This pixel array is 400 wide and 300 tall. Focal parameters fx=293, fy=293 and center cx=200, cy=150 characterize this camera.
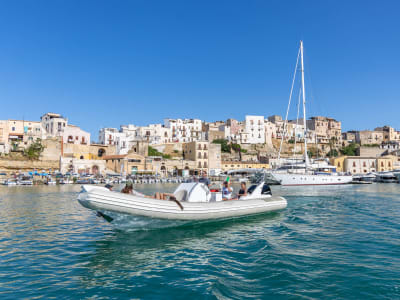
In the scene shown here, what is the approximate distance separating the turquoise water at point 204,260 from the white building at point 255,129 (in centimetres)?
8351

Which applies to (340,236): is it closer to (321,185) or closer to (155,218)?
(155,218)

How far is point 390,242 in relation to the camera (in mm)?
9109

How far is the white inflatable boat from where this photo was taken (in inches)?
347

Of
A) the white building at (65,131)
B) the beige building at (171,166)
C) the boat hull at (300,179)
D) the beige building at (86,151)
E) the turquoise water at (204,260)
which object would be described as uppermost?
the white building at (65,131)

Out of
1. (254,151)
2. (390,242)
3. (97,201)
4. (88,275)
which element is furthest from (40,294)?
(254,151)

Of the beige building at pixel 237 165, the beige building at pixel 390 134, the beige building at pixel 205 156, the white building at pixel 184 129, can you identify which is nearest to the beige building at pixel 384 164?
the beige building at pixel 237 165

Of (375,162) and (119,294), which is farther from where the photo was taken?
(375,162)

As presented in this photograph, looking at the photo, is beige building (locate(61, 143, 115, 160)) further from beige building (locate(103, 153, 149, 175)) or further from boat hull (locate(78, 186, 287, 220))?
boat hull (locate(78, 186, 287, 220))

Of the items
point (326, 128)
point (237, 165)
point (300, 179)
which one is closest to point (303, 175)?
point (300, 179)

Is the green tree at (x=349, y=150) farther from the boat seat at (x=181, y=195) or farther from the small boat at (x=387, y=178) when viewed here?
the boat seat at (x=181, y=195)

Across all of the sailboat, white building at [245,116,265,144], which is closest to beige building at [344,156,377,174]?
the sailboat

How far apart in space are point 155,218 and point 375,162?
75.8 m

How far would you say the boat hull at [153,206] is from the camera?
877 centimetres

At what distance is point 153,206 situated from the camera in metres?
9.38
